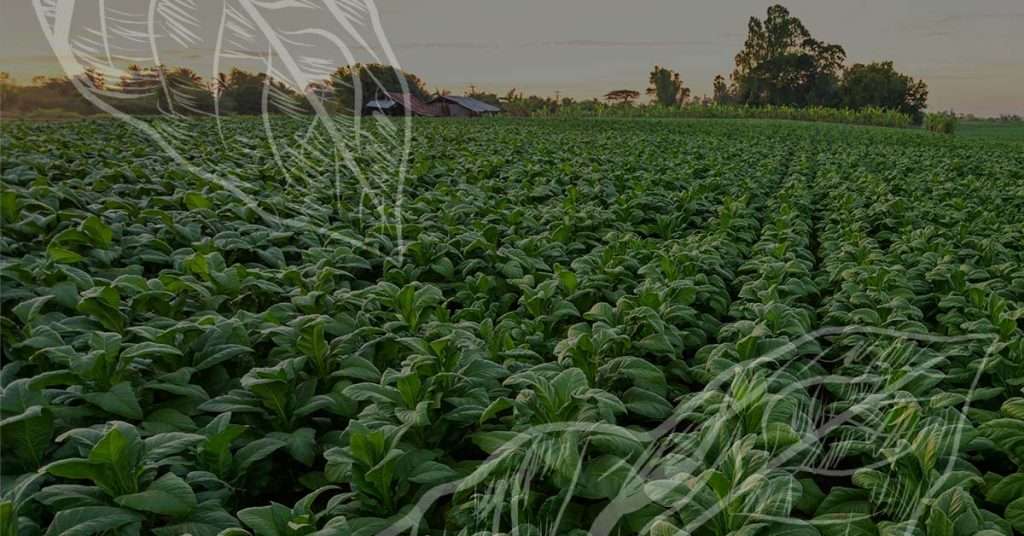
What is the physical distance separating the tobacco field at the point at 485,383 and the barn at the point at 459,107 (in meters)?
42.0

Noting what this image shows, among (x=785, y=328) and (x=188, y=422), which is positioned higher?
(x=785, y=328)

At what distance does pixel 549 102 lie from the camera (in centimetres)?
5866

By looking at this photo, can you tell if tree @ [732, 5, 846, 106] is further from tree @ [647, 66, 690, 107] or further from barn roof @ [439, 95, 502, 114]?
barn roof @ [439, 95, 502, 114]

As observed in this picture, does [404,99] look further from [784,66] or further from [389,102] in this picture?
[784,66]

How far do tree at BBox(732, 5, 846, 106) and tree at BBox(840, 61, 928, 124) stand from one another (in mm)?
2155

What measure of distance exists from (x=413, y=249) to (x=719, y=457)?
2902mm

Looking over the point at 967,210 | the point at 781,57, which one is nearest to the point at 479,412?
the point at 967,210

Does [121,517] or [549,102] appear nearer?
[121,517]

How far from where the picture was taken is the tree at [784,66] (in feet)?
233

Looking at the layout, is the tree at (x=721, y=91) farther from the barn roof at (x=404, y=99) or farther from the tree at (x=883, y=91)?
the barn roof at (x=404, y=99)

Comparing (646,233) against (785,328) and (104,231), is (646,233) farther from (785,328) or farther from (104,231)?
(104,231)

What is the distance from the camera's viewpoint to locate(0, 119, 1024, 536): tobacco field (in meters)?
1.71

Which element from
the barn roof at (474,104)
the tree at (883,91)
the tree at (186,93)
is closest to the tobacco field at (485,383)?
the tree at (186,93)

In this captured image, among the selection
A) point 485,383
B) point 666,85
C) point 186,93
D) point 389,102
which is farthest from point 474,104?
point 485,383
